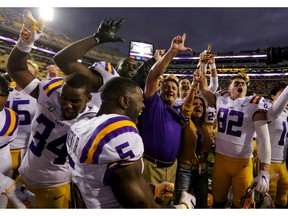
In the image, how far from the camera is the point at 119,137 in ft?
3.92

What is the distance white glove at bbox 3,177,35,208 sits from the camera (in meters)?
1.80

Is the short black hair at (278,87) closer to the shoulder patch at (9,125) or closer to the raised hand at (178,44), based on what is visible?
the raised hand at (178,44)

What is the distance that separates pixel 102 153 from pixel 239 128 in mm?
2218

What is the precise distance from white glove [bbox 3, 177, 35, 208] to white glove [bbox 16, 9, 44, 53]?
1137 millimetres

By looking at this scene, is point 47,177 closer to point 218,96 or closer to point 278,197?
point 218,96

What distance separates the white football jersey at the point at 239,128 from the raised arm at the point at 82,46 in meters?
1.64

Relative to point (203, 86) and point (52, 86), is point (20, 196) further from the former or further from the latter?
point (203, 86)

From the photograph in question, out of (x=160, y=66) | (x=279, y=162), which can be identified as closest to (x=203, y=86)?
(x=160, y=66)

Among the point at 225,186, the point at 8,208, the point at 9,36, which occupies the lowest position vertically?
the point at 225,186

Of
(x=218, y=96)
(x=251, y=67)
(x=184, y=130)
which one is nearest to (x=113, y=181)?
(x=184, y=130)

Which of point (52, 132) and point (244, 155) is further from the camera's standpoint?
point (244, 155)

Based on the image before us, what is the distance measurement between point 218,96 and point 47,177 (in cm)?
236

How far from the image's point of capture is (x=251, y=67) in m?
30.4
